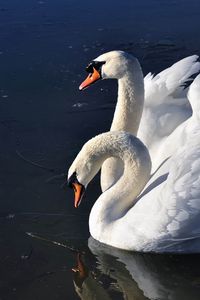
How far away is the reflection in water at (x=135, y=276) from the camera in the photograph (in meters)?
5.49

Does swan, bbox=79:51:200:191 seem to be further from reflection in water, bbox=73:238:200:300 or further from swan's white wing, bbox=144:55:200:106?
reflection in water, bbox=73:238:200:300

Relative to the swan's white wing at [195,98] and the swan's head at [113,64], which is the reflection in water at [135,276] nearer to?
the swan's white wing at [195,98]

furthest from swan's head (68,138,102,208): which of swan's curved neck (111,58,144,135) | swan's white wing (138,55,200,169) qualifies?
swan's white wing (138,55,200,169)

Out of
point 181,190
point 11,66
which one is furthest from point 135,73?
point 11,66

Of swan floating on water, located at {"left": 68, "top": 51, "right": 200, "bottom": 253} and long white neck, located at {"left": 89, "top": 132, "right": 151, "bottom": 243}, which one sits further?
long white neck, located at {"left": 89, "top": 132, "right": 151, "bottom": 243}

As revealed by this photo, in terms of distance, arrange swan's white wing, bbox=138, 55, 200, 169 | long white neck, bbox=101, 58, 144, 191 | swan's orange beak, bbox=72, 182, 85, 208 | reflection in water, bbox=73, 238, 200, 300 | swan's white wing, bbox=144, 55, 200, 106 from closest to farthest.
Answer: reflection in water, bbox=73, 238, 200, 300
swan's orange beak, bbox=72, 182, 85, 208
long white neck, bbox=101, 58, 144, 191
swan's white wing, bbox=138, 55, 200, 169
swan's white wing, bbox=144, 55, 200, 106

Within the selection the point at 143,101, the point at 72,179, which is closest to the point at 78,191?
the point at 72,179

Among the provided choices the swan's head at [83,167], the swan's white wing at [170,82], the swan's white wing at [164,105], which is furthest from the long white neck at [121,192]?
the swan's white wing at [170,82]

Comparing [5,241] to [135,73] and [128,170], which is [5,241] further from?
[135,73]

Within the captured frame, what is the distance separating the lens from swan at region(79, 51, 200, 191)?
676cm

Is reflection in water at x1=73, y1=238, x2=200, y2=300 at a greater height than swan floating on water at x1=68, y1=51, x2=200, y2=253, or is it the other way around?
swan floating on water at x1=68, y1=51, x2=200, y2=253

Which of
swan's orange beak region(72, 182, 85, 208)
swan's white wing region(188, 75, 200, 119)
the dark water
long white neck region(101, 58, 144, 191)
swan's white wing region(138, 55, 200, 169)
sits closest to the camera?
the dark water

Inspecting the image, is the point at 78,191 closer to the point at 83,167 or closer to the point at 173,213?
the point at 83,167

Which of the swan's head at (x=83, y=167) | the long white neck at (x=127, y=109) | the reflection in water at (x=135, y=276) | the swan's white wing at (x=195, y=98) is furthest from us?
the long white neck at (x=127, y=109)
